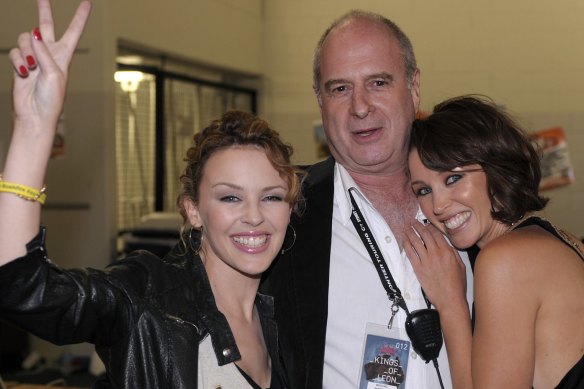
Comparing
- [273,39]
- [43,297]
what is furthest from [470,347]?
[273,39]

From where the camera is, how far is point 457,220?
6.55ft

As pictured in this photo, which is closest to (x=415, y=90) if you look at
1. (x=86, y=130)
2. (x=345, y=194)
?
(x=345, y=194)

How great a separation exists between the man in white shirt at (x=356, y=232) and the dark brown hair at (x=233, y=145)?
1.10ft

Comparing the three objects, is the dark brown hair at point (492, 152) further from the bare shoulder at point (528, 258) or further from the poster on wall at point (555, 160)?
the poster on wall at point (555, 160)

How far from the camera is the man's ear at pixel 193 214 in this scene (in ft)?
6.25

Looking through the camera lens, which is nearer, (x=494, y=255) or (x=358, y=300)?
(x=494, y=255)

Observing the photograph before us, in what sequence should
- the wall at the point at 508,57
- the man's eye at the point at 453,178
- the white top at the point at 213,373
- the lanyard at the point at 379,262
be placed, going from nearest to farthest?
the white top at the point at 213,373
the man's eye at the point at 453,178
the lanyard at the point at 379,262
the wall at the point at 508,57

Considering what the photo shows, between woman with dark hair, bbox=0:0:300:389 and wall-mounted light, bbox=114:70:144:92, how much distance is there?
444cm

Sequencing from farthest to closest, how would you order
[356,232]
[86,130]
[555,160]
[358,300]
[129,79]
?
[555,160] < [129,79] < [86,130] < [356,232] < [358,300]

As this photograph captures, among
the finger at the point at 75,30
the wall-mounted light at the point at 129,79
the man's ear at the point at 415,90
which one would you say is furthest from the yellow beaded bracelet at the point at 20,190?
the wall-mounted light at the point at 129,79

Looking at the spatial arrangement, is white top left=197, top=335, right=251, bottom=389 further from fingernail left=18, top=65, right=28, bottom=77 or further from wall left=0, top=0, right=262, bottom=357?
wall left=0, top=0, right=262, bottom=357

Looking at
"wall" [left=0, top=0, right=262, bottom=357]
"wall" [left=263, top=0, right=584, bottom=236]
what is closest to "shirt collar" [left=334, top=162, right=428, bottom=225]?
"wall" [left=0, top=0, right=262, bottom=357]

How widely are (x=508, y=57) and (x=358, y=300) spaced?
5.80 m

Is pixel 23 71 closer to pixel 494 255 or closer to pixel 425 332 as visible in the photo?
pixel 494 255
